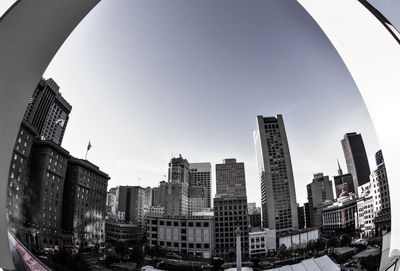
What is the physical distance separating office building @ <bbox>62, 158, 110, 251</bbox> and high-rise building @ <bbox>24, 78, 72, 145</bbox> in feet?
1.00

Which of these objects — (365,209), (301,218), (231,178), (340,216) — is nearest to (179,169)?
(231,178)

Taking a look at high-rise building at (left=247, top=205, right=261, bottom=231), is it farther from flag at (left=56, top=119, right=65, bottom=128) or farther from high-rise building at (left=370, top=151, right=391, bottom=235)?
flag at (left=56, top=119, right=65, bottom=128)

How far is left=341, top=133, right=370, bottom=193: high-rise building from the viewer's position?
1819mm

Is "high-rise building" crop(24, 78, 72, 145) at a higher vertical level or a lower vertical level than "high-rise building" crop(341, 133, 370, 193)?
higher

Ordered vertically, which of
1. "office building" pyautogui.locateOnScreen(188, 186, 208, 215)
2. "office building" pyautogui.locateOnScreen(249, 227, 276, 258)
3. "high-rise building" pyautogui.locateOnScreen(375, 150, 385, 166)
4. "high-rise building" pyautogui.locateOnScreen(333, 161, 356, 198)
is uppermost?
"high-rise building" pyautogui.locateOnScreen(375, 150, 385, 166)

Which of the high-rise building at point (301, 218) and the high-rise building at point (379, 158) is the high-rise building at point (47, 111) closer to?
the high-rise building at point (301, 218)

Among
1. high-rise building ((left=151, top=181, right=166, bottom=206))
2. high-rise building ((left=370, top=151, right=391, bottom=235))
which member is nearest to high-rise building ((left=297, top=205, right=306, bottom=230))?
high-rise building ((left=370, top=151, right=391, bottom=235))

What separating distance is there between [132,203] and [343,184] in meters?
1.81

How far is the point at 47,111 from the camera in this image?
189 cm

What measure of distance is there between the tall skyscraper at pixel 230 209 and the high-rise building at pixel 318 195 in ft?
1.74

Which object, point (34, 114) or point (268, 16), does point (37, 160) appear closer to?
point (34, 114)

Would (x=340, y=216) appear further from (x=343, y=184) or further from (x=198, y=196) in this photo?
(x=198, y=196)

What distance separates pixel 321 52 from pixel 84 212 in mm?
2466

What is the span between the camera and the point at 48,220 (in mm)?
1777
